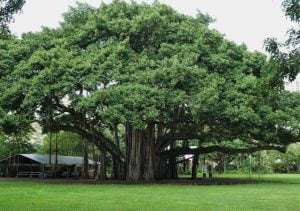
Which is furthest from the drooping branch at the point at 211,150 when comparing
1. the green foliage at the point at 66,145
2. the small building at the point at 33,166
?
the green foliage at the point at 66,145

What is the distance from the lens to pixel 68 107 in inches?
1011

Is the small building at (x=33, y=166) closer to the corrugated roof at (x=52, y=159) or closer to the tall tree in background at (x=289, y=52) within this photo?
the corrugated roof at (x=52, y=159)

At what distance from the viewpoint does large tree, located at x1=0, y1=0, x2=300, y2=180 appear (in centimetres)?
2258

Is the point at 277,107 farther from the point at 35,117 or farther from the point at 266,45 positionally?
the point at 266,45

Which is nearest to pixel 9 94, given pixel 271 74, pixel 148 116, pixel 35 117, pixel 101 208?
pixel 35 117

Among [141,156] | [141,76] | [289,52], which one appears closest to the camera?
[289,52]

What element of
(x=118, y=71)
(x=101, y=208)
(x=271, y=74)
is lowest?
(x=101, y=208)

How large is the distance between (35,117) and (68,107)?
186 centimetres

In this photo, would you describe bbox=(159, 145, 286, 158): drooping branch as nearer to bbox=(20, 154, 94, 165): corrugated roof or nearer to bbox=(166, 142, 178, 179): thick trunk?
bbox=(166, 142, 178, 179): thick trunk

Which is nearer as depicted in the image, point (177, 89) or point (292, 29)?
point (292, 29)

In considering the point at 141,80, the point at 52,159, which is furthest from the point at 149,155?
the point at 52,159

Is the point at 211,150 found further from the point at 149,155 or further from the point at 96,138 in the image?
the point at 96,138

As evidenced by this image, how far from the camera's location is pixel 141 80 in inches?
893

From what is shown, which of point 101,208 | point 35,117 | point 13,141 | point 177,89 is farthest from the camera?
point 13,141
